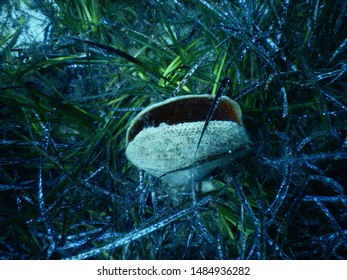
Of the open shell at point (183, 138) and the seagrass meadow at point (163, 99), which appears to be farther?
the seagrass meadow at point (163, 99)

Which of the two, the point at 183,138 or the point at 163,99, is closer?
the point at 183,138

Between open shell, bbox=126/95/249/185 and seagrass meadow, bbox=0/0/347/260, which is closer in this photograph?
open shell, bbox=126/95/249/185

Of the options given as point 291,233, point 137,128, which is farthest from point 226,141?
point 291,233
